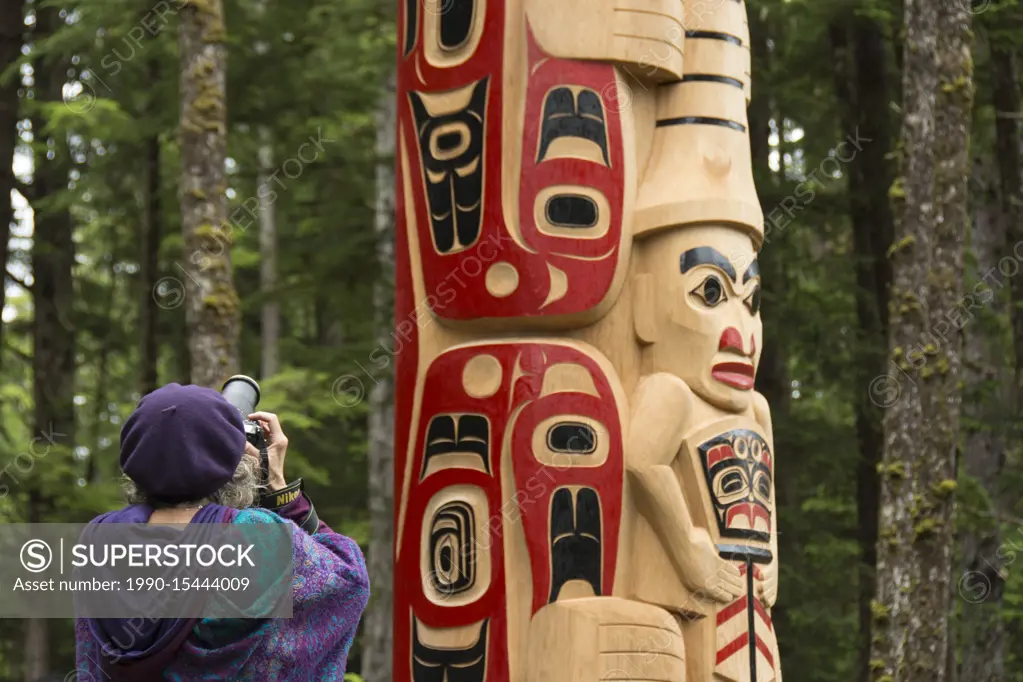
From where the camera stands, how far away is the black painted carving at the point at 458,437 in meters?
6.17

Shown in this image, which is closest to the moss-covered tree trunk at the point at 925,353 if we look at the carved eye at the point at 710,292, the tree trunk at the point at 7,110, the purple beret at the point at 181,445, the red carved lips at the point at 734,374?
the red carved lips at the point at 734,374

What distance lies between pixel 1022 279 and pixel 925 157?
21.3ft

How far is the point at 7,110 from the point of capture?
1373 cm

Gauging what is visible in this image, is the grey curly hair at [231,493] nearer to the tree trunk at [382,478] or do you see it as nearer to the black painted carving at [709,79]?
the black painted carving at [709,79]

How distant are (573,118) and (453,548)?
6.62 feet

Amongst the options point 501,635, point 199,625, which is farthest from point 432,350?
point 199,625

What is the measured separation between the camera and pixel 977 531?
12.5 meters

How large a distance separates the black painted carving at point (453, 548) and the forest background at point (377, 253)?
470cm

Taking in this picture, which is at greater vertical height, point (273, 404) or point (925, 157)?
point (925, 157)

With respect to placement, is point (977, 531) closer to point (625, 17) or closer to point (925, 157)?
point (925, 157)

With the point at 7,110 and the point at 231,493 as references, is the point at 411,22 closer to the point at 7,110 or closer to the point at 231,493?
the point at 231,493

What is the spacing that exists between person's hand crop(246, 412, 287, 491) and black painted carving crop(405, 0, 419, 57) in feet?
11.9

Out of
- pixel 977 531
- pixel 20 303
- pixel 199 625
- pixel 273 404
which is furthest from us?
pixel 20 303

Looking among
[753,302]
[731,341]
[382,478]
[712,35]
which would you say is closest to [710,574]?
[731,341]
